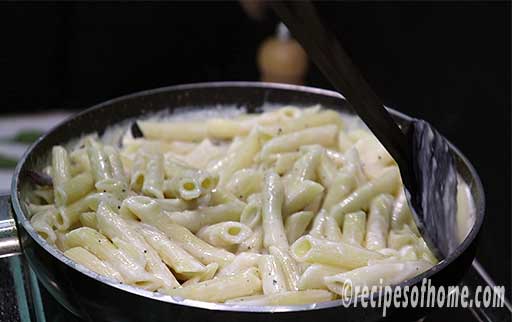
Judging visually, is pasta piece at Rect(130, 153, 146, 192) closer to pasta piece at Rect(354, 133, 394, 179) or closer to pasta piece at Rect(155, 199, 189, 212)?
pasta piece at Rect(155, 199, 189, 212)

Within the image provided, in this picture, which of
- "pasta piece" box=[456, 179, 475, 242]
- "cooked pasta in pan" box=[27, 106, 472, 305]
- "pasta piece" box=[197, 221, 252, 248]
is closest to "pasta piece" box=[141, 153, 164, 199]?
"cooked pasta in pan" box=[27, 106, 472, 305]

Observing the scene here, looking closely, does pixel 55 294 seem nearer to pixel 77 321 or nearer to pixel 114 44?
pixel 77 321

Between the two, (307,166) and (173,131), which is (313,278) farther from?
(173,131)

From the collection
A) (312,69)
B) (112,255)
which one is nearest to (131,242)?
(112,255)

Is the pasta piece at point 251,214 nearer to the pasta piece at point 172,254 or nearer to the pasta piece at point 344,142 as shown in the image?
the pasta piece at point 172,254

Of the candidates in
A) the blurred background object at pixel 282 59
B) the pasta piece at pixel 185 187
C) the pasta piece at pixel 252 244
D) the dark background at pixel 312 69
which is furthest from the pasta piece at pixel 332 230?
the blurred background object at pixel 282 59

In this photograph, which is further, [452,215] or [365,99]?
[452,215]

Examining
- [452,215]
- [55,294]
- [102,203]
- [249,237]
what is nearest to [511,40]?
[452,215]
